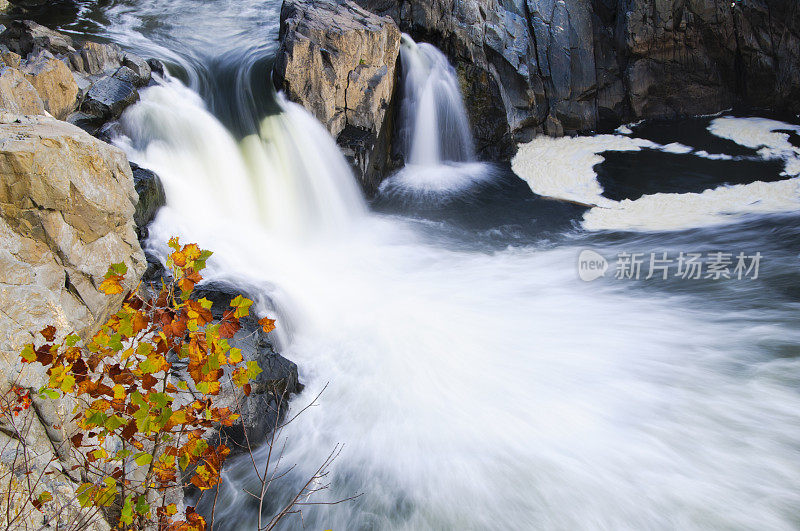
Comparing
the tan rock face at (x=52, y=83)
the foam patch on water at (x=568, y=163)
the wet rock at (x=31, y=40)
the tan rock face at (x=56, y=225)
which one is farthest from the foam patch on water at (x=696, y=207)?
the wet rock at (x=31, y=40)

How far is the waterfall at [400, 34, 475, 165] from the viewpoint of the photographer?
33.2 ft

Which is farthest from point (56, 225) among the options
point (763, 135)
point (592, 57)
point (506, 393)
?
point (763, 135)

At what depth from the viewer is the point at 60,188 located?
354 cm

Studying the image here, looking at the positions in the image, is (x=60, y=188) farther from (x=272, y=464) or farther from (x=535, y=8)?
(x=535, y=8)

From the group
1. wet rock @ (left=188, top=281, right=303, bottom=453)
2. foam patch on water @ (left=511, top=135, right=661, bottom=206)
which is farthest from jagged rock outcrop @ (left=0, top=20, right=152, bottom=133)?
foam patch on water @ (left=511, top=135, right=661, bottom=206)

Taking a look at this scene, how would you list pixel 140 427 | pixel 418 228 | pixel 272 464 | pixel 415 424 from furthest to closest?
pixel 418 228
pixel 415 424
pixel 272 464
pixel 140 427

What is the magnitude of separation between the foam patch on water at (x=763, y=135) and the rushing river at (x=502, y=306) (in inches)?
2.9

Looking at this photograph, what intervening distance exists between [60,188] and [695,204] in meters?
8.68

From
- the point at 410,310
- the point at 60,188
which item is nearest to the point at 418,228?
the point at 410,310

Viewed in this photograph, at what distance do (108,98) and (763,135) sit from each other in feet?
38.9

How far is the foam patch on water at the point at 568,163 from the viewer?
9367mm

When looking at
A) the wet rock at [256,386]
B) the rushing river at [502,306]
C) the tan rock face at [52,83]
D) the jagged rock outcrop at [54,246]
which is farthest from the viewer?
the tan rock face at [52,83]

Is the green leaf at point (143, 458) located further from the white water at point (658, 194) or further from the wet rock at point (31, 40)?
the white water at point (658, 194)

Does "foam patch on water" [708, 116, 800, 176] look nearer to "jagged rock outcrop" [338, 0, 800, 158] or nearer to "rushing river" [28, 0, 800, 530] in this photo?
"rushing river" [28, 0, 800, 530]
